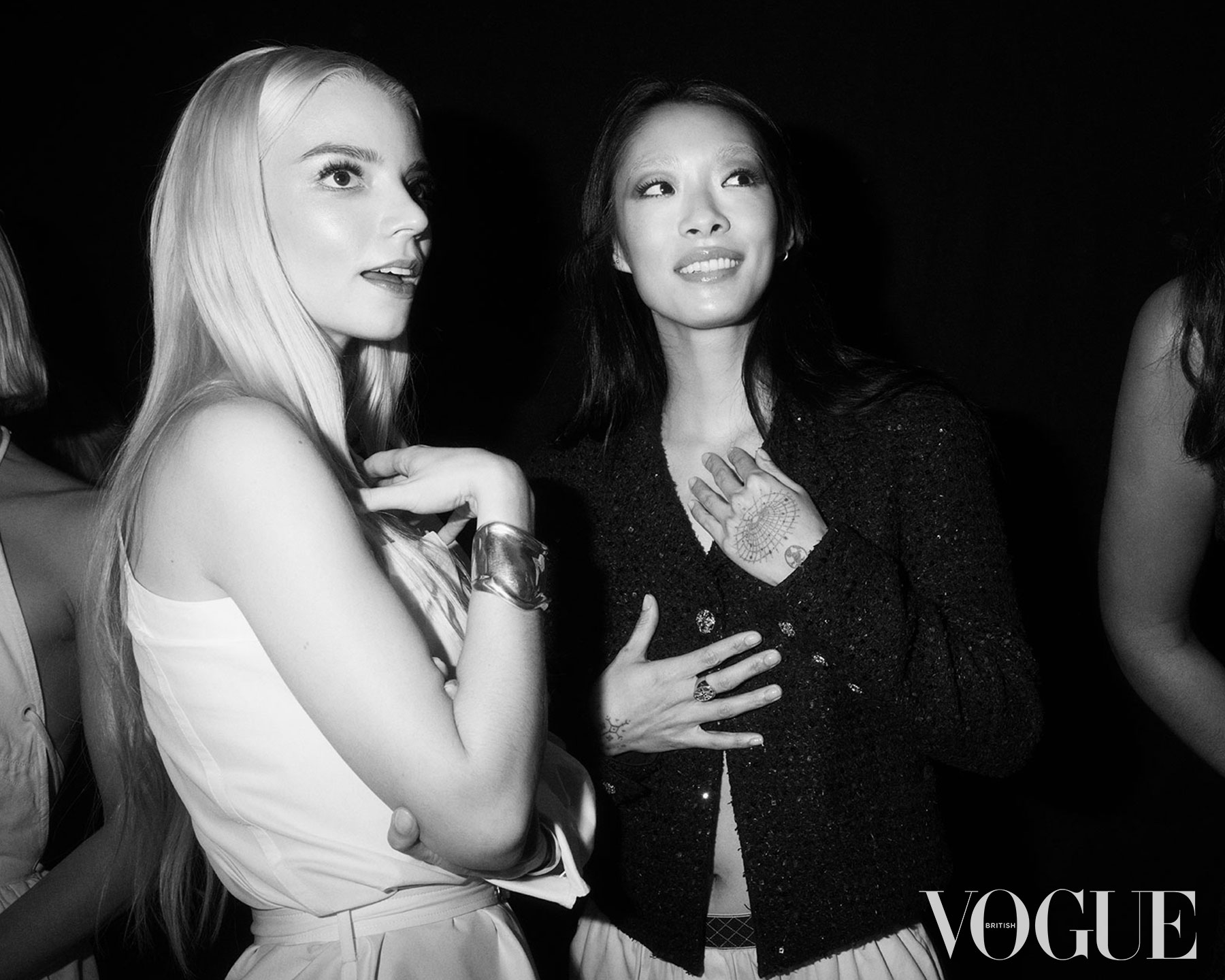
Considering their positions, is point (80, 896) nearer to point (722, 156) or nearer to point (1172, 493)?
point (722, 156)

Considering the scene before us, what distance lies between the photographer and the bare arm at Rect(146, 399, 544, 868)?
1.06m

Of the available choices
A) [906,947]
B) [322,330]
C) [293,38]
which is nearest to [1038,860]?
[906,947]

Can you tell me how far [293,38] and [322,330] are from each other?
1.19 metres

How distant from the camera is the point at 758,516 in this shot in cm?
150

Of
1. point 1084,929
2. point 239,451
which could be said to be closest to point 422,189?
point 239,451

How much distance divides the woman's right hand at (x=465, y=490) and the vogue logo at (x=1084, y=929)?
1452 mm

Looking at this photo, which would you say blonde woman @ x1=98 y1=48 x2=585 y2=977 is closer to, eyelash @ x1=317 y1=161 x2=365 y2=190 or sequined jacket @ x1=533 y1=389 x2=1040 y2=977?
eyelash @ x1=317 y1=161 x2=365 y2=190

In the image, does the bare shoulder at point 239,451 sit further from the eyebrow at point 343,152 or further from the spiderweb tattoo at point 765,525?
the spiderweb tattoo at point 765,525

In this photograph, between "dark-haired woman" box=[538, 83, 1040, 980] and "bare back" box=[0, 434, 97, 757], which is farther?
"bare back" box=[0, 434, 97, 757]

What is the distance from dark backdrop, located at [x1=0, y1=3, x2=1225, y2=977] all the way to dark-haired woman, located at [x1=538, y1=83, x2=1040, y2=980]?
42cm

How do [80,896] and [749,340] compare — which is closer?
[80,896]

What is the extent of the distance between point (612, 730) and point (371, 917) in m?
0.49

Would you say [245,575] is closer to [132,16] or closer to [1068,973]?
[132,16]

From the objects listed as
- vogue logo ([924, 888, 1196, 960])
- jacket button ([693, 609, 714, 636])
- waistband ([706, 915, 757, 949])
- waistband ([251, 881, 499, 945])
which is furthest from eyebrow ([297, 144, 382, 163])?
vogue logo ([924, 888, 1196, 960])
